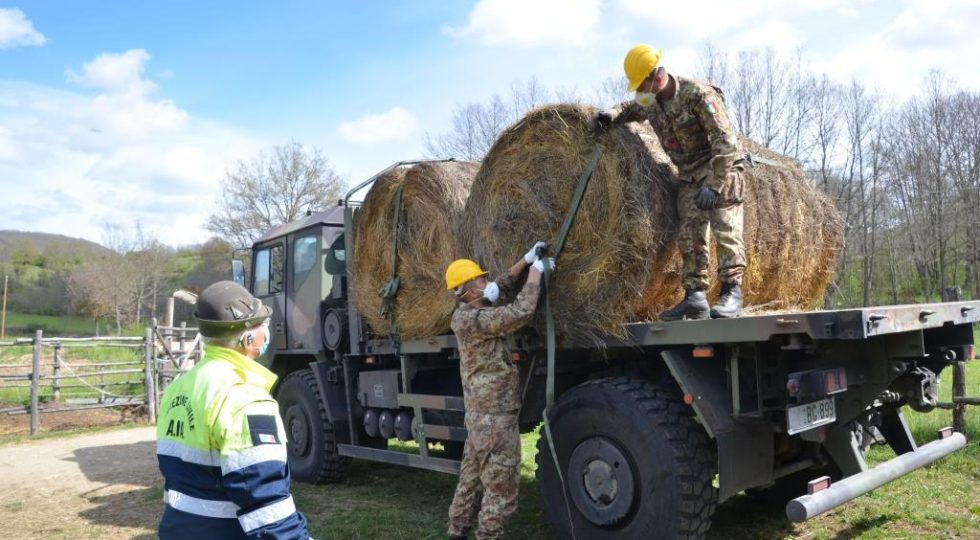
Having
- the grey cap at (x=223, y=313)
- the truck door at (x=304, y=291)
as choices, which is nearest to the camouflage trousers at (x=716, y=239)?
the grey cap at (x=223, y=313)

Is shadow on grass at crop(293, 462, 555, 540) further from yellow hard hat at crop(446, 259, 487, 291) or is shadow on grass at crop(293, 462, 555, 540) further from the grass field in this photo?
yellow hard hat at crop(446, 259, 487, 291)

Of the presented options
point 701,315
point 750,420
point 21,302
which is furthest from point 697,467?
point 21,302

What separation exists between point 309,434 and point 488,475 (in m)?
3.36

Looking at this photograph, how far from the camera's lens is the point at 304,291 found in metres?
7.84

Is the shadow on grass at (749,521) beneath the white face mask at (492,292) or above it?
beneath

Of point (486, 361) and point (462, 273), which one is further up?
point (462, 273)

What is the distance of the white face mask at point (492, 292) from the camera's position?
489cm

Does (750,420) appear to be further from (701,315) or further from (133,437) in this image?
(133,437)

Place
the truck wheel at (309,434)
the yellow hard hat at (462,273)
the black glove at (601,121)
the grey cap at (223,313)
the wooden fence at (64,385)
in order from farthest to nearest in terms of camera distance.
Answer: the wooden fence at (64,385)
the truck wheel at (309,434)
the yellow hard hat at (462,273)
the black glove at (601,121)
the grey cap at (223,313)

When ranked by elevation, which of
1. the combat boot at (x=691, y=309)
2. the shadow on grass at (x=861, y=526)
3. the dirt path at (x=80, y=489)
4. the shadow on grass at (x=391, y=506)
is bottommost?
the dirt path at (x=80, y=489)

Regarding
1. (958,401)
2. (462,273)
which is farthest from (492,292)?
(958,401)

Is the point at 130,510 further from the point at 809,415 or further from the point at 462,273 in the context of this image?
the point at 809,415

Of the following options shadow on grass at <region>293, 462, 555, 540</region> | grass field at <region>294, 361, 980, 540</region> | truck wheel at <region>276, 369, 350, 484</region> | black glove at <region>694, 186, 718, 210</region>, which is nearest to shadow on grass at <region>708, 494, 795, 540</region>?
grass field at <region>294, 361, 980, 540</region>

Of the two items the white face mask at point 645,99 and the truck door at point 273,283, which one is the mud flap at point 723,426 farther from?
the truck door at point 273,283
